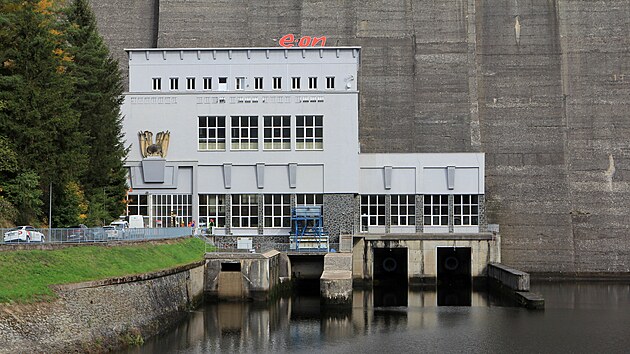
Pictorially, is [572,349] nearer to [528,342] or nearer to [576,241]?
[528,342]

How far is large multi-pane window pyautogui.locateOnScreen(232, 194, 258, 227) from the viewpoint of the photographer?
6100 cm

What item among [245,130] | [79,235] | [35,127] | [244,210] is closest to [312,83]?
[245,130]

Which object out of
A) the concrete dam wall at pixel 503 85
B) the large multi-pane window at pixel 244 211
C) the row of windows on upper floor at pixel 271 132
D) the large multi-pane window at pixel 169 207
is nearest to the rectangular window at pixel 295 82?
the row of windows on upper floor at pixel 271 132

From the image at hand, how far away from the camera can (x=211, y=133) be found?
60.8 m

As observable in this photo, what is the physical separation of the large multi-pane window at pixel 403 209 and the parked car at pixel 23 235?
1325 inches

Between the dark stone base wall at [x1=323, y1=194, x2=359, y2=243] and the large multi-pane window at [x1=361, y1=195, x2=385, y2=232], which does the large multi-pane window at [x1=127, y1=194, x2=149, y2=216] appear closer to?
the dark stone base wall at [x1=323, y1=194, x2=359, y2=243]

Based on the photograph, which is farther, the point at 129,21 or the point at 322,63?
the point at 129,21

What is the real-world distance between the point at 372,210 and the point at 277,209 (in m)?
7.38

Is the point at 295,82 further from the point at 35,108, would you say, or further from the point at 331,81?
the point at 35,108

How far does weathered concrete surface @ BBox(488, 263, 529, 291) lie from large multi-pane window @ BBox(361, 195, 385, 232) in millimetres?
8655

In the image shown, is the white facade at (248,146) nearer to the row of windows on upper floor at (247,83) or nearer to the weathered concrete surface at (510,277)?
the row of windows on upper floor at (247,83)

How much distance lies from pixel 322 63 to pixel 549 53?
25.2 m

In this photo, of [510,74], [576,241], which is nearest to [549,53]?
[510,74]

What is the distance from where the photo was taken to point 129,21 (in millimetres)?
82500
